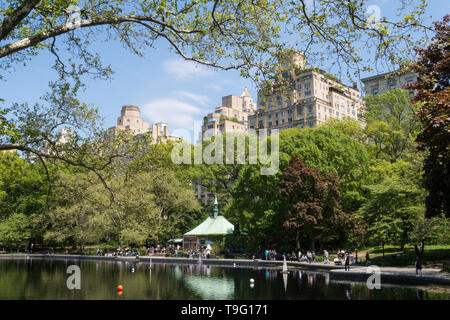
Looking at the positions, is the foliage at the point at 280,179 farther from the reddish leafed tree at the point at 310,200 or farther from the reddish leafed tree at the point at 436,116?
the reddish leafed tree at the point at 436,116

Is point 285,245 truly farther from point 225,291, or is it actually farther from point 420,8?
point 420,8

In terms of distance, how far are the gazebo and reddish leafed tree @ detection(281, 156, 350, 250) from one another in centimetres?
1069

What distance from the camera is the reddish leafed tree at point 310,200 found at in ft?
124

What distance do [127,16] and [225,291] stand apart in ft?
49.0

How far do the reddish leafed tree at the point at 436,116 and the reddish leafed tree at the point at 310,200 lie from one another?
636 inches

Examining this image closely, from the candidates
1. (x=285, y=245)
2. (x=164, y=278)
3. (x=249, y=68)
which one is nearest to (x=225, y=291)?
(x=164, y=278)

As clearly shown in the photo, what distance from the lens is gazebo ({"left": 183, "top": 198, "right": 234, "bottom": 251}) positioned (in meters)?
48.8

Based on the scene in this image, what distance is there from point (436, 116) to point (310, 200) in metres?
22.7

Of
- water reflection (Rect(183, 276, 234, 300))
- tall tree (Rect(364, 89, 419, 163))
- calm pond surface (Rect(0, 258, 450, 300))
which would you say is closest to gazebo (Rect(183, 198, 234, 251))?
water reflection (Rect(183, 276, 234, 300))

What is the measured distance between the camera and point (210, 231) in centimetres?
4903

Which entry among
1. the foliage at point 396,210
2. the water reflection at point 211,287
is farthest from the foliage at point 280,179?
the water reflection at point 211,287

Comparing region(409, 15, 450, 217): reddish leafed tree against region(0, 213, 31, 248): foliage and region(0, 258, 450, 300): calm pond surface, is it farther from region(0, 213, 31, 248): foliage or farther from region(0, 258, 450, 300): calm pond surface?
region(0, 213, 31, 248): foliage
